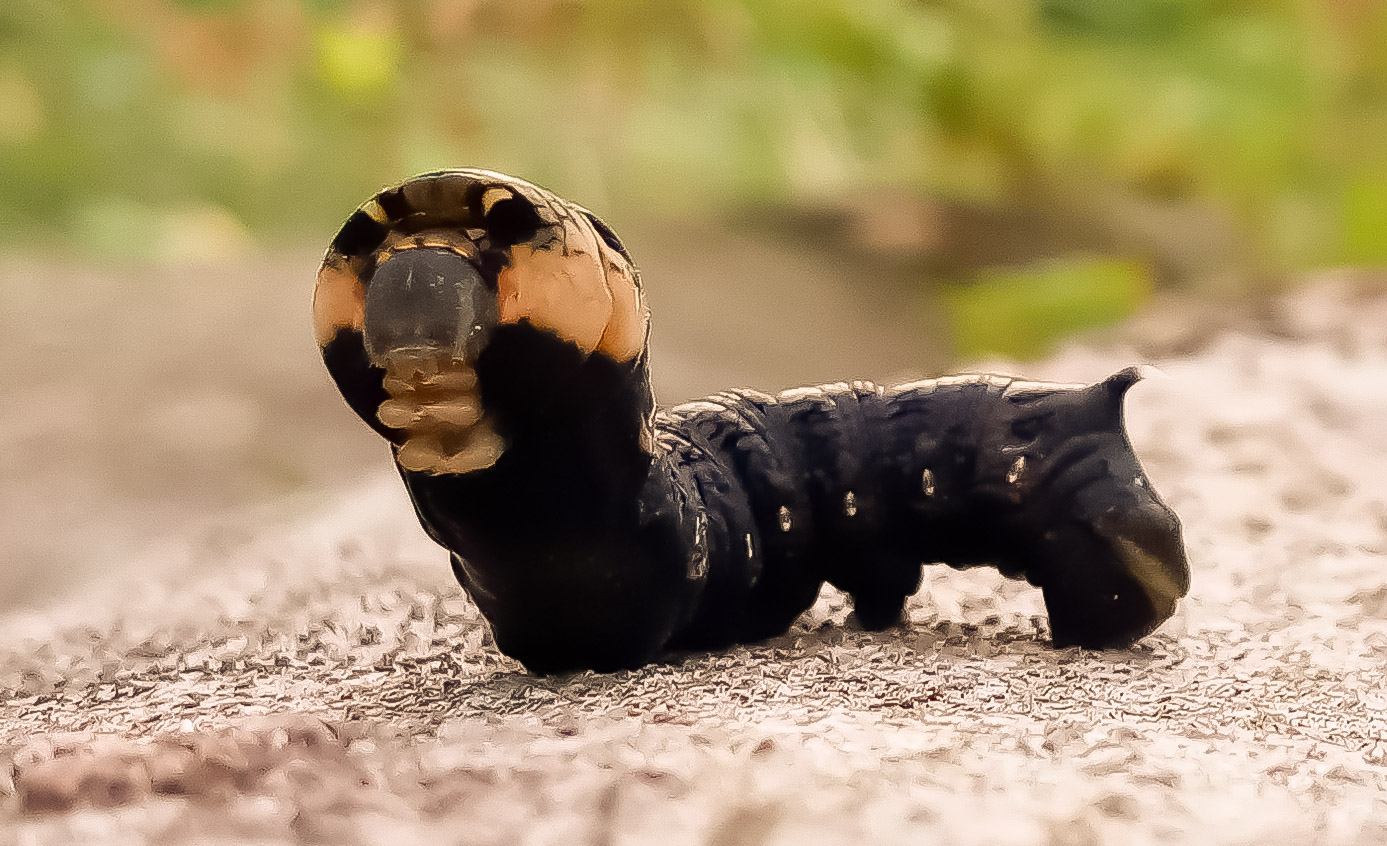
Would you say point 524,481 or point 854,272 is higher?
point 854,272

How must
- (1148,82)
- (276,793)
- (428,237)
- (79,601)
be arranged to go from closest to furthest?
(276,793) < (428,237) < (79,601) < (1148,82)

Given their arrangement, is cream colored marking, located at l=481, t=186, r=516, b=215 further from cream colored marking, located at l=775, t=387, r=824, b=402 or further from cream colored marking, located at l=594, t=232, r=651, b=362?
cream colored marking, located at l=775, t=387, r=824, b=402

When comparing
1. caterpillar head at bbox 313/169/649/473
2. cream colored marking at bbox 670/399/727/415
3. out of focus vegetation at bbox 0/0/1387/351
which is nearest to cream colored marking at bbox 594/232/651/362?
caterpillar head at bbox 313/169/649/473

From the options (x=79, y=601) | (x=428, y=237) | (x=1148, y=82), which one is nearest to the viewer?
(x=428, y=237)

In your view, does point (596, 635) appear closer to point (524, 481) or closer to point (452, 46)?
point (524, 481)

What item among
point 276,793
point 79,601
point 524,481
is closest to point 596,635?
point 524,481

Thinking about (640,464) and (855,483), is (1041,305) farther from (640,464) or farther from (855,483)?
(640,464)

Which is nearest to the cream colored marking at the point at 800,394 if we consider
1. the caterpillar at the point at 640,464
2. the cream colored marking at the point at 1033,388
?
the caterpillar at the point at 640,464

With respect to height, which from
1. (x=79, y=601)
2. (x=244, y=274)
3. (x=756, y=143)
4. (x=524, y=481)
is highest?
(x=756, y=143)
